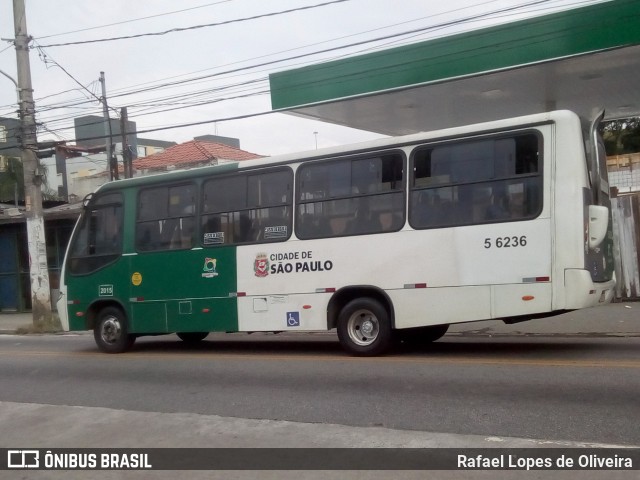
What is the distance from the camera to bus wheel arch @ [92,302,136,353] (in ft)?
41.6

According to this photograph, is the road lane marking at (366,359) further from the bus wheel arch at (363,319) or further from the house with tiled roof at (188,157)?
the house with tiled roof at (188,157)

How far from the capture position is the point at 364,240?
33.2 ft

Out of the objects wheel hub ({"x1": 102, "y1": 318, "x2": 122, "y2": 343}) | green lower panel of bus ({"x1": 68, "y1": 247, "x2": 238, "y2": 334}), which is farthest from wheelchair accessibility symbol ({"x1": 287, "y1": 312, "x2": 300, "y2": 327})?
wheel hub ({"x1": 102, "y1": 318, "x2": 122, "y2": 343})

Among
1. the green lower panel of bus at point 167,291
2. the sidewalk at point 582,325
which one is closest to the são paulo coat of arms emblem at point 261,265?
the green lower panel of bus at point 167,291

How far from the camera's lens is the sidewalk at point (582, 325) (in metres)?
12.3

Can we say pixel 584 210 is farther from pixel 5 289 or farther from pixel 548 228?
pixel 5 289

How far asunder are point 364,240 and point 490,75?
27.1 ft

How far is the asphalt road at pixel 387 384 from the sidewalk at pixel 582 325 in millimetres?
665

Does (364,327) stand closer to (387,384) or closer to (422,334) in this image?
(422,334)

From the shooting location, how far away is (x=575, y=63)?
15.8 m

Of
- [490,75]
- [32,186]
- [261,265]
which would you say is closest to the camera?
[261,265]

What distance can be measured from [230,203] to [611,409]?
6643 millimetres

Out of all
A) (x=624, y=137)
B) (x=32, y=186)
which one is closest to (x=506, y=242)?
(x=32, y=186)

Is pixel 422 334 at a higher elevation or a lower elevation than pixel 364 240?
lower
